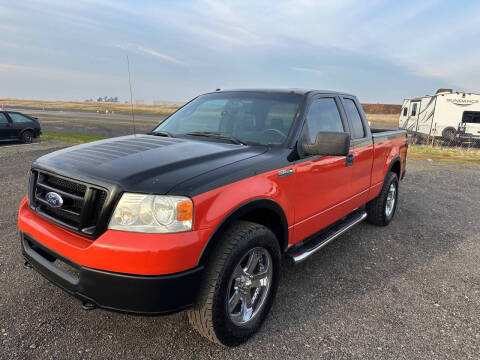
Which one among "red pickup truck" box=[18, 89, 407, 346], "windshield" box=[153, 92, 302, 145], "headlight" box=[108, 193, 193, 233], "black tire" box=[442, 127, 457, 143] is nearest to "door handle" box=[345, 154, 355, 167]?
"red pickup truck" box=[18, 89, 407, 346]

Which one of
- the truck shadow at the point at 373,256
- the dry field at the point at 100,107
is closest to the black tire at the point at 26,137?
the truck shadow at the point at 373,256

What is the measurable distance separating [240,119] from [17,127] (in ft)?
43.4

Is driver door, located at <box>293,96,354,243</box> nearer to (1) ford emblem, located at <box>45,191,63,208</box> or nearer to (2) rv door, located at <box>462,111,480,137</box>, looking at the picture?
(1) ford emblem, located at <box>45,191,63,208</box>

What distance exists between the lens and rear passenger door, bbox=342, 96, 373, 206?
4020mm

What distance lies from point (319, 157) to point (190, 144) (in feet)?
3.91

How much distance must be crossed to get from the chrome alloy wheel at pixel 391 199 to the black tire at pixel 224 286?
11.3 ft

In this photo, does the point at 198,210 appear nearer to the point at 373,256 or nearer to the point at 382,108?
the point at 373,256

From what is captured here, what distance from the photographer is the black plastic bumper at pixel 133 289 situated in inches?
79.0

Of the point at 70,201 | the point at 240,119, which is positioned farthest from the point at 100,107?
the point at 70,201

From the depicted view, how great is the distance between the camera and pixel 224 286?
226 cm

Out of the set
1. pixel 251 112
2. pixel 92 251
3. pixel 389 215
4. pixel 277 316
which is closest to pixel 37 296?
pixel 92 251

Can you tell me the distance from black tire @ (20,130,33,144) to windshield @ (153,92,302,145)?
12408mm

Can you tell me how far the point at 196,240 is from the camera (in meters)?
2.08

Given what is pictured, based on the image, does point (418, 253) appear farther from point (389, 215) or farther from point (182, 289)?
point (182, 289)
